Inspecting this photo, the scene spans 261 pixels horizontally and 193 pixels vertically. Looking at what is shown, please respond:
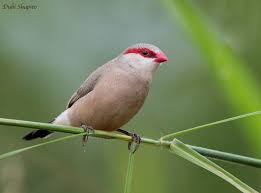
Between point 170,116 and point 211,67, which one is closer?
point 211,67

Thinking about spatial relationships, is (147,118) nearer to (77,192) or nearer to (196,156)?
(77,192)

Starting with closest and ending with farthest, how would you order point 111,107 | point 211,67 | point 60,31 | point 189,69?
point 211,67, point 111,107, point 189,69, point 60,31

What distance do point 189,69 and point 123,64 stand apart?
116 centimetres

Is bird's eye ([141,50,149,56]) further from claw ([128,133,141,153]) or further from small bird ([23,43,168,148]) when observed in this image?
claw ([128,133,141,153])

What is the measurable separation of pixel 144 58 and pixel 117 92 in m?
0.30

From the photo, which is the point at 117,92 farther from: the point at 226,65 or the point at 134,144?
the point at 226,65

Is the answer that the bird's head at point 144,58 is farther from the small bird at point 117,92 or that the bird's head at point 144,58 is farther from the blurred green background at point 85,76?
the blurred green background at point 85,76

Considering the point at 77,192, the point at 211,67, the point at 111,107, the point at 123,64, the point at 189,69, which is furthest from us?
the point at 189,69

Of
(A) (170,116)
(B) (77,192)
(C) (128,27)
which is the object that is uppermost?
(C) (128,27)

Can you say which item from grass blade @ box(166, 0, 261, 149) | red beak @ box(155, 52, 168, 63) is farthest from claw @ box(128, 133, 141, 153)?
red beak @ box(155, 52, 168, 63)

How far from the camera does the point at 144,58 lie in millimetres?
3611

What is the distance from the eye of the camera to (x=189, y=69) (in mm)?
4723

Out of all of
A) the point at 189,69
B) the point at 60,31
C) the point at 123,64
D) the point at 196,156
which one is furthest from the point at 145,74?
the point at 60,31

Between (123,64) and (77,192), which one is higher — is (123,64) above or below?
above
